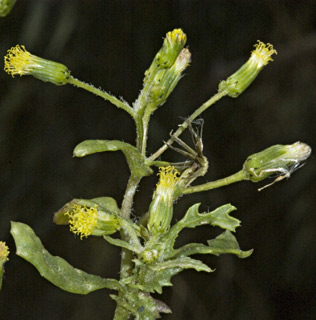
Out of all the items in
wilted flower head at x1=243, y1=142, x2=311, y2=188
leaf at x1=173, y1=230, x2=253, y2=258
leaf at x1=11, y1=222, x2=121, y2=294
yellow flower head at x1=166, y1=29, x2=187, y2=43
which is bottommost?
leaf at x1=11, y1=222, x2=121, y2=294

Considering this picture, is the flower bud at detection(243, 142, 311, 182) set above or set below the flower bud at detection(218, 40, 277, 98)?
below

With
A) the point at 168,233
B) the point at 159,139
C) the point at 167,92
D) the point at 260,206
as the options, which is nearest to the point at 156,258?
the point at 168,233

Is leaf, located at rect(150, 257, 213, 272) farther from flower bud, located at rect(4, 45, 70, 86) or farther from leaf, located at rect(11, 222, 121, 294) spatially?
flower bud, located at rect(4, 45, 70, 86)

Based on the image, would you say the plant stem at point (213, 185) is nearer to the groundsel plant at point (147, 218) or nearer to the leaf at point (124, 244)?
the groundsel plant at point (147, 218)

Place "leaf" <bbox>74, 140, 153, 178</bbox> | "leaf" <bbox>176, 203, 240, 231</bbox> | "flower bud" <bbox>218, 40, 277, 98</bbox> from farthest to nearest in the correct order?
1. "flower bud" <bbox>218, 40, 277, 98</bbox>
2. "leaf" <bbox>176, 203, 240, 231</bbox>
3. "leaf" <bbox>74, 140, 153, 178</bbox>

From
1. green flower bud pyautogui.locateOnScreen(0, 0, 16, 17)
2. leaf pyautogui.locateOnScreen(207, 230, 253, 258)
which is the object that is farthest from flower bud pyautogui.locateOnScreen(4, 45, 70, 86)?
leaf pyautogui.locateOnScreen(207, 230, 253, 258)

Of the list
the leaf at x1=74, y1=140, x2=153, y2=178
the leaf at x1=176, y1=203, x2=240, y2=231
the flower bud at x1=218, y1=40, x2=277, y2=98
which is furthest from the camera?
the flower bud at x1=218, y1=40, x2=277, y2=98

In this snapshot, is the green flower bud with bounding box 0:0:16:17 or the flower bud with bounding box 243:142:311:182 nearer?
the flower bud with bounding box 243:142:311:182

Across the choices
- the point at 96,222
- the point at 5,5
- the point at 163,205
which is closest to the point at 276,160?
the point at 163,205
